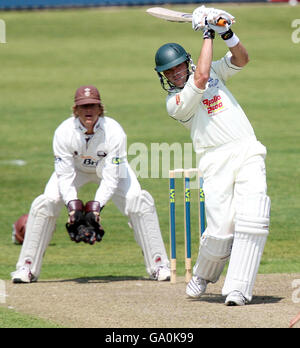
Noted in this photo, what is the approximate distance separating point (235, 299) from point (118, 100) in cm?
1603

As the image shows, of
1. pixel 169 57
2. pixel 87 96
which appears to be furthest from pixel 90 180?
pixel 169 57

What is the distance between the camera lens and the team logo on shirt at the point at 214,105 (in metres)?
6.90

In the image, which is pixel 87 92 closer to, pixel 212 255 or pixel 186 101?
pixel 186 101

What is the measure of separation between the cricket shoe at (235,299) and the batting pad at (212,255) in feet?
1.26

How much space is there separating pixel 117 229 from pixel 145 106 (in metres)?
10.1

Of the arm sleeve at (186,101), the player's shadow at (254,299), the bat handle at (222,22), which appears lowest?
the player's shadow at (254,299)

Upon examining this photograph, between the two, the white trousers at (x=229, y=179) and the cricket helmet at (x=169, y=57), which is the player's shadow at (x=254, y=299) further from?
the cricket helmet at (x=169, y=57)

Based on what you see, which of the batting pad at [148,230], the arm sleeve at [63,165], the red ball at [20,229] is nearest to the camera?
the arm sleeve at [63,165]

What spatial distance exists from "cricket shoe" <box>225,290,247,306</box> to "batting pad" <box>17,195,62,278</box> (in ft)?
7.97

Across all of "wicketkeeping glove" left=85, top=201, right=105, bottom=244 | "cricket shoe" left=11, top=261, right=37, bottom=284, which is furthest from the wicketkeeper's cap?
"cricket shoe" left=11, top=261, right=37, bottom=284

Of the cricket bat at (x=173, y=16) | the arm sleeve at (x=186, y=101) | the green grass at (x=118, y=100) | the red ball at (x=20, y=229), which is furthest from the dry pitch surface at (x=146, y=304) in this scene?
the red ball at (x=20, y=229)

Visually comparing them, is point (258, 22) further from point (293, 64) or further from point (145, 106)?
point (145, 106)

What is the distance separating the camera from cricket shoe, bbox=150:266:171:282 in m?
8.45

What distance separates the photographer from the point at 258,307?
6.63 metres
